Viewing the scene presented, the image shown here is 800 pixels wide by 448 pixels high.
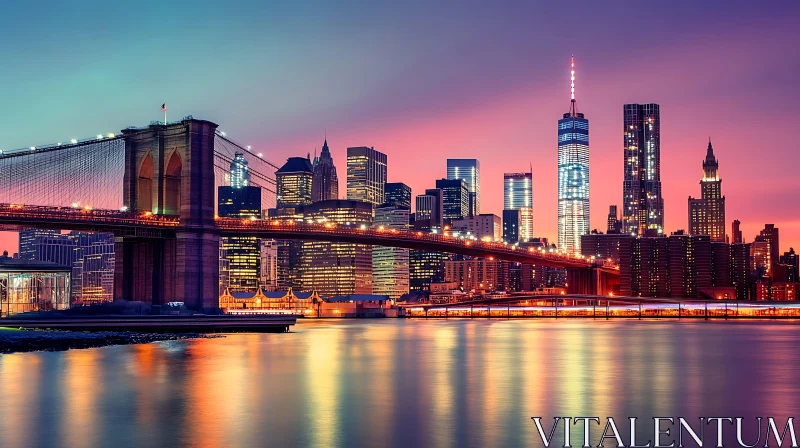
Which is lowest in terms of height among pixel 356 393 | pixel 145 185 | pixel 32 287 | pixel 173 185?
pixel 356 393

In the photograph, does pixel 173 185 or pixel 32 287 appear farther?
pixel 32 287

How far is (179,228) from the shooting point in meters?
76.6

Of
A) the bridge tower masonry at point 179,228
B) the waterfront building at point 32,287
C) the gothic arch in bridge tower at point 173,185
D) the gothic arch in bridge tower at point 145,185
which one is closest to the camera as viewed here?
the bridge tower masonry at point 179,228

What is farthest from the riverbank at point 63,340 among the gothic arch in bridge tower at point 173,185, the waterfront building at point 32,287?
the gothic arch in bridge tower at point 173,185

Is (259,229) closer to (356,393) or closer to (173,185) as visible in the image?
(173,185)

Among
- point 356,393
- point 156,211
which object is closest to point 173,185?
point 156,211

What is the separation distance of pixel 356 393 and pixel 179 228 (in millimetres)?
50260

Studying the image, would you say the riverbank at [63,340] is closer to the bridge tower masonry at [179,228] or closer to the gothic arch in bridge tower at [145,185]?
the bridge tower masonry at [179,228]

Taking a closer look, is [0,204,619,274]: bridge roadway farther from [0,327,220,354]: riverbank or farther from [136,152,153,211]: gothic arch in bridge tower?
[0,327,220,354]: riverbank

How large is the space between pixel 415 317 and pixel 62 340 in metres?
95.6

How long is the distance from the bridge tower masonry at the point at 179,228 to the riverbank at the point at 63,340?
11168 millimetres

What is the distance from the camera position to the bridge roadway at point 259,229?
232 ft

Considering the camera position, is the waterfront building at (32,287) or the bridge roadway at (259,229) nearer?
the bridge roadway at (259,229)

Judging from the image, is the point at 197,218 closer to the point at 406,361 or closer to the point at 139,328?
the point at 139,328
